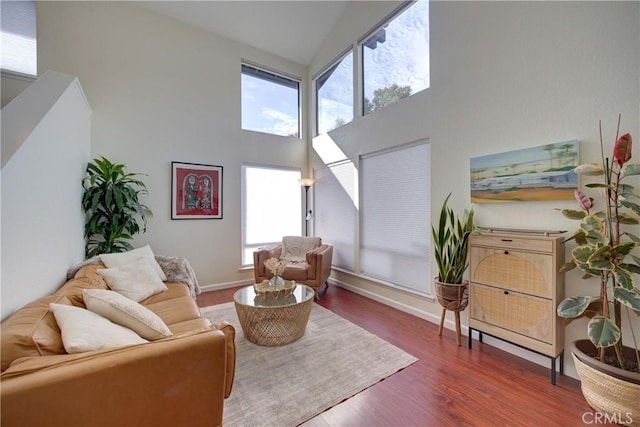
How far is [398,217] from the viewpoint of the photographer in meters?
3.44

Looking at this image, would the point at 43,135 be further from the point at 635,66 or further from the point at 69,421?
the point at 635,66

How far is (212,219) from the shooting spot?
4250 millimetres

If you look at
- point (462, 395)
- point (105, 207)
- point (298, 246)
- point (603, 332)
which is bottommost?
point (462, 395)

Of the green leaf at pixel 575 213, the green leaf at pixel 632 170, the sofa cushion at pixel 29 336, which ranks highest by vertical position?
the green leaf at pixel 632 170

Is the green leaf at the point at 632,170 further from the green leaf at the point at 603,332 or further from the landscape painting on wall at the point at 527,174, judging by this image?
the green leaf at the point at 603,332

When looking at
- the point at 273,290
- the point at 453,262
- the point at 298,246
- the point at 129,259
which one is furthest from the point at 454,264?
the point at 129,259

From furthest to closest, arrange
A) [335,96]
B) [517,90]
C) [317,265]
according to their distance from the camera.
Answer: [335,96]
[317,265]
[517,90]

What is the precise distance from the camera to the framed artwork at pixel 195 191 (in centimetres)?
395

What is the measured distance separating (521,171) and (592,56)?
0.89m

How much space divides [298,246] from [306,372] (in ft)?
8.28

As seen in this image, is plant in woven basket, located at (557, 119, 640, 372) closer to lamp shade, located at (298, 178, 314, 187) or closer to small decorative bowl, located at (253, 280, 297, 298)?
small decorative bowl, located at (253, 280, 297, 298)

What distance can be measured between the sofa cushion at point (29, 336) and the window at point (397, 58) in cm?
377

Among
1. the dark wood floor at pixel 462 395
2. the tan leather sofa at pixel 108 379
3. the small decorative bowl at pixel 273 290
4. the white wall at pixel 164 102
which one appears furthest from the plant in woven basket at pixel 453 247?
the white wall at pixel 164 102

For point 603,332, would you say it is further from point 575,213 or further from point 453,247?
point 453,247
